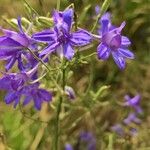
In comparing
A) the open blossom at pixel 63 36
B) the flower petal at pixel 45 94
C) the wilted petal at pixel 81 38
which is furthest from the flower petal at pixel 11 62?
the flower petal at pixel 45 94

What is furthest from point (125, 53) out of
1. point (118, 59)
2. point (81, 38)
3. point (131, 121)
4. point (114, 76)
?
point (114, 76)

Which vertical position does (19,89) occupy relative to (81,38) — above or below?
below

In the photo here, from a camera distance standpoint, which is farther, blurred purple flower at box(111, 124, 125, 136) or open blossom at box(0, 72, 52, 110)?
blurred purple flower at box(111, 124, 125, 136)

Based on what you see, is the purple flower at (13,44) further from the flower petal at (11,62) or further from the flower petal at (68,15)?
the flower petal at (68,15)

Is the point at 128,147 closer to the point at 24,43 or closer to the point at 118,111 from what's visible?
the point at 118,111

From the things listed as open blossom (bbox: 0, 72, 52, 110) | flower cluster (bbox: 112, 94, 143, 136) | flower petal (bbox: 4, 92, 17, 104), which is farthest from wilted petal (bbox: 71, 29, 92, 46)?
flower cluster (bbox: 112, 94, 143, 136)

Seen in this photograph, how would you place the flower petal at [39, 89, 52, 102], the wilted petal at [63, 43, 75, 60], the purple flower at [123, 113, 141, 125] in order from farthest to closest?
the purple flower at [123, 113, 141, 125]
the flower petal at [39, 89, 52, 102]
the wilted petal at [63, 43, 75, 60]

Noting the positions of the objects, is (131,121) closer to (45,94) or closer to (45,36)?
(45,94)

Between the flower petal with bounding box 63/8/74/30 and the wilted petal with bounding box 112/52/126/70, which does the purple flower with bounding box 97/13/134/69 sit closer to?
the wilted petal with bounding box 112/52/126/70

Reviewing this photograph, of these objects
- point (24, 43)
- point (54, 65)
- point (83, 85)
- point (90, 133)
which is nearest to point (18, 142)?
point (90, 133)
